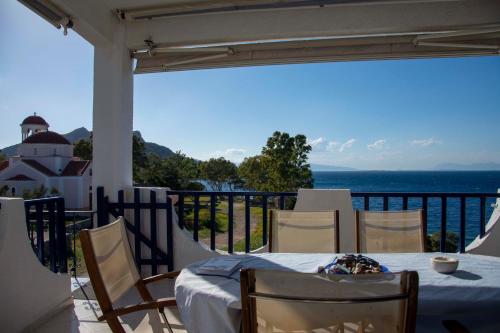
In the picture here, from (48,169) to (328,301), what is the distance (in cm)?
4638

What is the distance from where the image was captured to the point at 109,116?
A: 3990 mm

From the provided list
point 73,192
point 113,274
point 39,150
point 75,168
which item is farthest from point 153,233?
point 39,150

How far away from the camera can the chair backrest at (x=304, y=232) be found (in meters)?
2.47

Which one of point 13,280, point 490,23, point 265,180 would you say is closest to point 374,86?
point 265,180

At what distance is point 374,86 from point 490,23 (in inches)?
1666

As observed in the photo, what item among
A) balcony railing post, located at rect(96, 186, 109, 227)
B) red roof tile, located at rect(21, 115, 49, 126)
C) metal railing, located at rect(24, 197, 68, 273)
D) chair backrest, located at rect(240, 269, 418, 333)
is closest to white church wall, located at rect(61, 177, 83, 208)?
red roof tile, located at rect(21, 115, 49, 126)

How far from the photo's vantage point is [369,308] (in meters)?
1.08

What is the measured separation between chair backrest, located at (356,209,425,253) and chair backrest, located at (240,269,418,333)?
140 centimetres

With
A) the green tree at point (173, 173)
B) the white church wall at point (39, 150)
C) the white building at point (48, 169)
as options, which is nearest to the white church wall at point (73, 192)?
the white building at point (48, 169)

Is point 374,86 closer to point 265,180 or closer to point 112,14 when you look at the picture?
point 265,180

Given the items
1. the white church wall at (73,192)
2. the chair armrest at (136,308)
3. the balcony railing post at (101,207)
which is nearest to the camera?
the chair armrest at (136,308)

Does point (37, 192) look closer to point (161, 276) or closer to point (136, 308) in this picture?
point (161, 276)

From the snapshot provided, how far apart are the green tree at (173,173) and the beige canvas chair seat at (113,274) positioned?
3328 centimetres

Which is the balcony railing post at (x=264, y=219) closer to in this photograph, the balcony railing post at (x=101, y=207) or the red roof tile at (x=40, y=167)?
the balcony railing post at (x=101, y=207)
